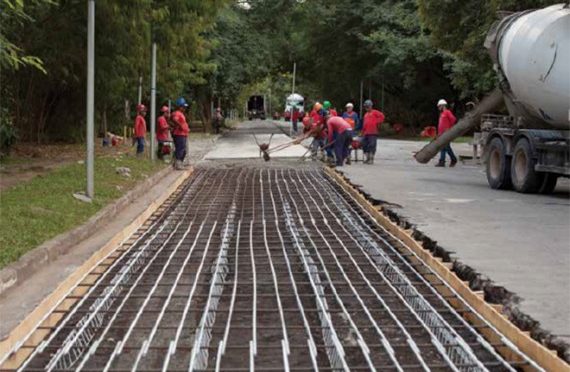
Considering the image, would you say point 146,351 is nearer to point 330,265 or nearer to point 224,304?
point 224,304

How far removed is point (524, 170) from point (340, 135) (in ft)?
20.4

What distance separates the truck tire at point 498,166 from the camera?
52.0ft

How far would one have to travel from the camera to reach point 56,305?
21.4 feet

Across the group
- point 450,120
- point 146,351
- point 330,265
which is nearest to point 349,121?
point 450,120

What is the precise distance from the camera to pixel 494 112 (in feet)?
61.0

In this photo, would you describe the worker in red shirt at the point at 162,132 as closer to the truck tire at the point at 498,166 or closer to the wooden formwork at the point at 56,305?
the truck tire at the point at 498,166

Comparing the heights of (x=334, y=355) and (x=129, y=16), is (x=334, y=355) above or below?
below

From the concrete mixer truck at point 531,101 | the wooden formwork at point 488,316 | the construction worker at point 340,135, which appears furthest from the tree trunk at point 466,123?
the wooden formwork at point 488,316

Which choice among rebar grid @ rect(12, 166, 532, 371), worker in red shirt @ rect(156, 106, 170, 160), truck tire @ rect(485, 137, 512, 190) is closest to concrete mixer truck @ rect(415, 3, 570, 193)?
truck tire @ rect(485, 137, 512, 190)

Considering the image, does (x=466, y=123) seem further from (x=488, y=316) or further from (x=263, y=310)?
(x=263, y=310)

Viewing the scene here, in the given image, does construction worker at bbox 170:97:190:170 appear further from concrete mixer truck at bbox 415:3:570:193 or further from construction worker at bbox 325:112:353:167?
concrete mixer truck at bbox 415:3:570:193

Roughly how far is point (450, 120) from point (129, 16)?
9586mm

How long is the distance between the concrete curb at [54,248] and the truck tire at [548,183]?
7.56 m

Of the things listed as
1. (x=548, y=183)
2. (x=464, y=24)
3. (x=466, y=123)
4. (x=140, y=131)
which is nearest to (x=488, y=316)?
(x=548, y=183)
